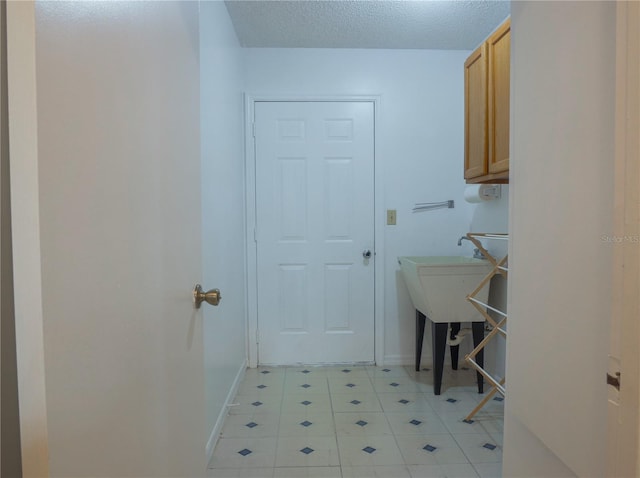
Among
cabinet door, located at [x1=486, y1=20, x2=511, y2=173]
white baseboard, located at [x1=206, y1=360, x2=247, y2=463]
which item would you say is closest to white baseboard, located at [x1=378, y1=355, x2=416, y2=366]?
white baseboard, located at [x1=206, y1=360, x2=247, y2=463]

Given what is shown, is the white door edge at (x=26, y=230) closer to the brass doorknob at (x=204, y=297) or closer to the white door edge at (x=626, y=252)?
the brass doorknob at (x=204, y=297)

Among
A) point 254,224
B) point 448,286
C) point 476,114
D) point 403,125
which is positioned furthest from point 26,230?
point 403,125

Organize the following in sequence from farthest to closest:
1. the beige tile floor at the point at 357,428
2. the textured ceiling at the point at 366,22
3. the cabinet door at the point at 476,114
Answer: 1. the textured ceiling at the point at 366,22
2. the cabinet door at the point at 476,114
3. the beige tile floor at the point at 357,428

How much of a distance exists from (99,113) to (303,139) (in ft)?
9.12

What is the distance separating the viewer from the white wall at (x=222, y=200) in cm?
215

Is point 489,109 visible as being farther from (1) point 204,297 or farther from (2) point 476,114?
(1) point 204,297

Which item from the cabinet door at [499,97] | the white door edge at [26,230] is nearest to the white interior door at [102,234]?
the white door edge at [26,230]

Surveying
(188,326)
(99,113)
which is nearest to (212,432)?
(188,326)

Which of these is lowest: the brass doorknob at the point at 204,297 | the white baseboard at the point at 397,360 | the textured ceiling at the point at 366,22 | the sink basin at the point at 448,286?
the white baseboard at the point at 397,360

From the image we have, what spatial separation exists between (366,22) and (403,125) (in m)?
0.81

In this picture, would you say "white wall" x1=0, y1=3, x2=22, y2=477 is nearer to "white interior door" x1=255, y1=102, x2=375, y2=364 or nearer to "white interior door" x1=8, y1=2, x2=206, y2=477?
"white interior door" x1=8, y1=2, x2=206, y2=477

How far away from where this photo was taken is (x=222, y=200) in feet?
8.40

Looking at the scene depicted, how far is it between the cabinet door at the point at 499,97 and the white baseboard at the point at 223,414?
1963 millimetres

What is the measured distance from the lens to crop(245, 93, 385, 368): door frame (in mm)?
3295
